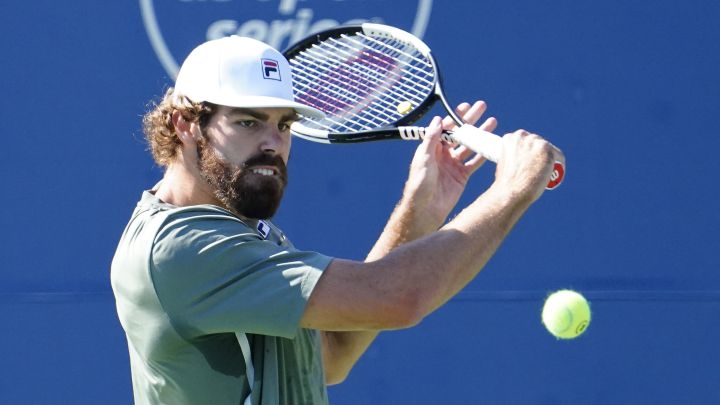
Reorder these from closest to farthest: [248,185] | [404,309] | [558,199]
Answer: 1. [404,309]
2. [248,185]
3. [558,199]

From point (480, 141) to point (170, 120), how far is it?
0.69 m

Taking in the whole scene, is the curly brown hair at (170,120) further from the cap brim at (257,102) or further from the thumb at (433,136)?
the thumb at (433,136)

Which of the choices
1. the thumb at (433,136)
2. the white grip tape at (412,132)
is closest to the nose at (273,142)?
the thumb at (433,136)

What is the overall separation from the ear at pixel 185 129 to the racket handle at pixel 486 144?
636 mm

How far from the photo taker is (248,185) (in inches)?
102

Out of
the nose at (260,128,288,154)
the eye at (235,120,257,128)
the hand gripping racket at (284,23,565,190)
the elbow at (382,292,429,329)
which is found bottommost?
the elbow at (382,292,429,329)

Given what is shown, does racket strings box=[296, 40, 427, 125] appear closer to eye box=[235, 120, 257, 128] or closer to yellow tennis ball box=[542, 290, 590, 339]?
yellow tennis ball box=[542, 290, 590, 339]

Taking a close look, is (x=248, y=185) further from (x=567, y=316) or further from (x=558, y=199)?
(x=558, y=199)

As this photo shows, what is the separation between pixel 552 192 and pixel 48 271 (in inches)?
69.2

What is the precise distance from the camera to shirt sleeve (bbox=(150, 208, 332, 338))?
2.44 m

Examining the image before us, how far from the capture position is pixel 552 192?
4.33 metres

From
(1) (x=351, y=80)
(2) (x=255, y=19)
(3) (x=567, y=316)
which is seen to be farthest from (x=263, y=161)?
(2) (x=255, y=19)

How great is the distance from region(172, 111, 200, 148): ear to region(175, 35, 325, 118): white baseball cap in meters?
0.05

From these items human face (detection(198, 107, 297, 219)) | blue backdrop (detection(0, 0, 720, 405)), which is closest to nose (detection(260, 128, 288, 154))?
human face (detection(198, 107, 297, 219))
